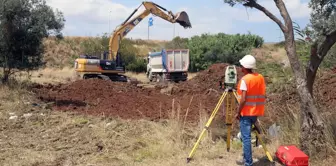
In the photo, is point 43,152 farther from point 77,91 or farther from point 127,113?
point 77,91

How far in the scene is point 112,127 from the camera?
11.0m

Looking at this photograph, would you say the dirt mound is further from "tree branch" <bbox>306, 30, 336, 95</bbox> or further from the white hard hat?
the white hard hat

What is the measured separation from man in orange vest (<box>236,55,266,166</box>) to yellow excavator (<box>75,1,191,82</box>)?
18140 millimetres

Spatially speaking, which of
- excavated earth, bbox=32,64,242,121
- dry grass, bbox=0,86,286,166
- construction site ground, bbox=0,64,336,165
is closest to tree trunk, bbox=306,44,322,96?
construction site ground, bbox=0,64,336,165

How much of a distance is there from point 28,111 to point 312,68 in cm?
883

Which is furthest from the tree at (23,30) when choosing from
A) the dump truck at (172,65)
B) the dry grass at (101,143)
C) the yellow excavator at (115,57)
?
the dump truck at (172,65)

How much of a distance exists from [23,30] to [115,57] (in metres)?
9.86

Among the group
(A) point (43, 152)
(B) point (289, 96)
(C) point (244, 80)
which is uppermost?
(C) point (244, 80)

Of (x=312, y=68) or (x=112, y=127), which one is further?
(x=112, y=127)

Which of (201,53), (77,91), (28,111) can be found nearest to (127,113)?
(28,111)

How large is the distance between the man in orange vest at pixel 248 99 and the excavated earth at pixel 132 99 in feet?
11.4

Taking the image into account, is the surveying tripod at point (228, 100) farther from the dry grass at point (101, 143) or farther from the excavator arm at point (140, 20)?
the excavator arm at point (140, 20)

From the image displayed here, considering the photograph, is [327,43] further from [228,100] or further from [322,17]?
[228,100]

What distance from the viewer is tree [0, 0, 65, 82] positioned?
16.7 m
